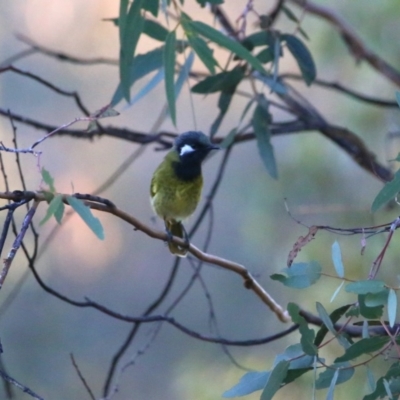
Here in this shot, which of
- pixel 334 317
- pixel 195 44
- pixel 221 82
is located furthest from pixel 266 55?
pixel 334 317

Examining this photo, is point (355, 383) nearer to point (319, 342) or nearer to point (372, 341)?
point (319, 342)

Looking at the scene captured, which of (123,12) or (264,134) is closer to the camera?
(123,12)

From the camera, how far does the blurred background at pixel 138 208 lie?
3641 mm

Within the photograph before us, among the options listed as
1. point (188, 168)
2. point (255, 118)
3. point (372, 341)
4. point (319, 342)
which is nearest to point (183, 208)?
point (188, 168)

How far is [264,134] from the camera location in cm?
221

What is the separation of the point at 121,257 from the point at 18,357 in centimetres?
84

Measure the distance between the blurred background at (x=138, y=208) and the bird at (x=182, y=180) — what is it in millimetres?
1304

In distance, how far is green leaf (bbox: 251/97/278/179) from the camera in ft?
7.12

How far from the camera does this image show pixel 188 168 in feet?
7.80

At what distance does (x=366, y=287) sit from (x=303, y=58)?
1.25m

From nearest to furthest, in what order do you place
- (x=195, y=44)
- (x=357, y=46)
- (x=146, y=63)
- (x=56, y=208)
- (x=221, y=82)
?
(x=56, y=208)
(x=195, y=44)
(x=146, y=63)
(x=221, y=82)
(x=357, y=46)

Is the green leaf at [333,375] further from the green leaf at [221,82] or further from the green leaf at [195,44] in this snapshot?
the green leaf at [221,82]

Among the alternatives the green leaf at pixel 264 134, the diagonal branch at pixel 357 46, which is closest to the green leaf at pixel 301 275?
the green leaf at pixel 264 134

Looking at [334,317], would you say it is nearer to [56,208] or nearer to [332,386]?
[332,386]
